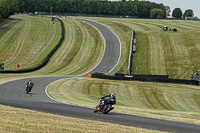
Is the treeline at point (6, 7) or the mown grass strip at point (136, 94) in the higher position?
the treeline at point (6, 7)

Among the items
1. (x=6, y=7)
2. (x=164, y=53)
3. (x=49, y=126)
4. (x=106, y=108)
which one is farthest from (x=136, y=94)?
(x=6, y=7)

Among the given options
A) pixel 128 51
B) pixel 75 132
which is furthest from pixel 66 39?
pixel 75 132

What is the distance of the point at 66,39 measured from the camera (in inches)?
3477

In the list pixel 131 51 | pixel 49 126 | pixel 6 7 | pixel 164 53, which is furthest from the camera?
pixel 6 7

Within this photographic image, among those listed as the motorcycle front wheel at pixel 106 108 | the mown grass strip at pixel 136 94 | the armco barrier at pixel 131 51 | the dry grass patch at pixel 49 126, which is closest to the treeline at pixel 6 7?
the armco barrier at pixel 131 51

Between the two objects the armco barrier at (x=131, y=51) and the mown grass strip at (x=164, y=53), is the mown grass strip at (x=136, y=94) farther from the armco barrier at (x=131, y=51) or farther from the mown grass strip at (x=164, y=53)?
the armco barrier at (x=131, y=51)

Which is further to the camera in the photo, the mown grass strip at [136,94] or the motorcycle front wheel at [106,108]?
the mown grass strip at [136,94]

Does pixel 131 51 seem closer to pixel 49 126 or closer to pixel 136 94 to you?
pixel 136 94

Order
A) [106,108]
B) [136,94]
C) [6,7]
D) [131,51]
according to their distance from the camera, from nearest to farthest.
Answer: [106,108]
[136,94]
[131,51]
[6,7]

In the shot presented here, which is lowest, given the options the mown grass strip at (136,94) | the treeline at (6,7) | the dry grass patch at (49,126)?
the mown grass strip at (136,94)

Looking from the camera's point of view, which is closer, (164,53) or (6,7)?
(164,53)

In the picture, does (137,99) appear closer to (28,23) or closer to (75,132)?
(75,132)

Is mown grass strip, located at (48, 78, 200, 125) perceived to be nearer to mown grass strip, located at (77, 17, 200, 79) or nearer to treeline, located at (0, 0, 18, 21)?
mown grass strip, located at (77, 17, 200, 79)

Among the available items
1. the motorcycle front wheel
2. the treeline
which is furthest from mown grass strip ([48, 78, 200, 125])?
the treeline
